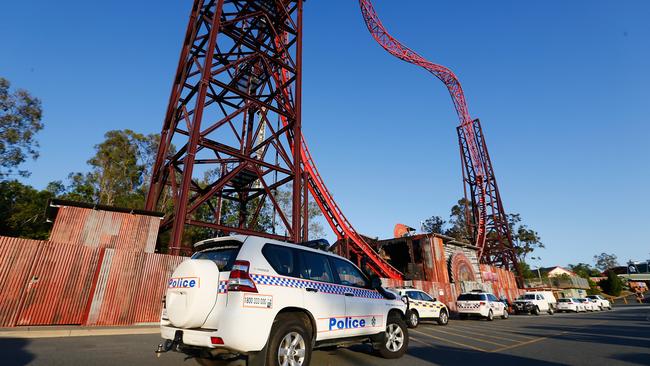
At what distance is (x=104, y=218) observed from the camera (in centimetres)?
1345

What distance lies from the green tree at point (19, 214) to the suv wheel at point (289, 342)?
35.5 m

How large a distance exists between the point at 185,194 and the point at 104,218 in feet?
13.4

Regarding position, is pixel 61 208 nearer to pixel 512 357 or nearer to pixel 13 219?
pixel 512 357

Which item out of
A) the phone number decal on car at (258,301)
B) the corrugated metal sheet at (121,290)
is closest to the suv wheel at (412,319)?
the corrugated metal sheet at (121,290)

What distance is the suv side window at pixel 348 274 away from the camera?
5.89 m

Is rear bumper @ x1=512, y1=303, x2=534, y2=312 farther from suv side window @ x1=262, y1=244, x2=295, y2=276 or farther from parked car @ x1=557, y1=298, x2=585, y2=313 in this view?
suv side window @ x1=262, y1=244, x2=295, y2=276

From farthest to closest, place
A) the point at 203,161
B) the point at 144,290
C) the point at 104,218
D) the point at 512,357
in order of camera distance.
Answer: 1. the point at 203,161
2. the point at 104,218
3. the point at 144,290
4. the point at 512,357

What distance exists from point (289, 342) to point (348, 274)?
73.0 inches

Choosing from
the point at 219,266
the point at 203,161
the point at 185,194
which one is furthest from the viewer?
the point at 203,161

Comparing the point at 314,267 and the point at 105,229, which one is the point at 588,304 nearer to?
the point at 314,267

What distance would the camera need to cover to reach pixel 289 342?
455 centimetres

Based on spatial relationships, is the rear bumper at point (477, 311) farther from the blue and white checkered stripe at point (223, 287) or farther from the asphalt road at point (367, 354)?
the blue and white checkered stripe at point (223, 287)

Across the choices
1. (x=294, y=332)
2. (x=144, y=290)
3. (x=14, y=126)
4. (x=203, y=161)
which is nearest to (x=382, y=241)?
(x=203, y=161)

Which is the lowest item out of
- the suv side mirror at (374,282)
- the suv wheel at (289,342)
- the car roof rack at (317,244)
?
the suv wheel at (289,342)
